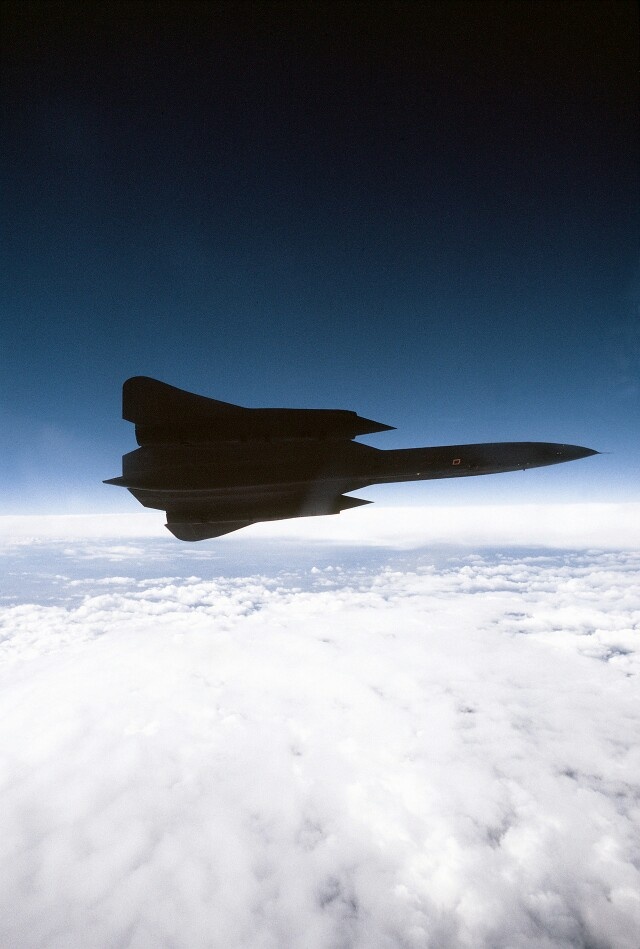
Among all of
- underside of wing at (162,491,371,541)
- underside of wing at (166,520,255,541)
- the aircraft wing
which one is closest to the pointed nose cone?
the aircraft wing

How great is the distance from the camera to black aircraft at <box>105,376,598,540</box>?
935 cm

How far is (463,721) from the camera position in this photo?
8269cm

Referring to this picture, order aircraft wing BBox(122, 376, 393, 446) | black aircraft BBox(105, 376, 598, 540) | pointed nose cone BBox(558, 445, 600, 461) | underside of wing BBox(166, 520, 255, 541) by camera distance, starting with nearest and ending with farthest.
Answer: aircraft wing BBox(122, 376, 393, 446) < black aircraft BBox(105, 376, 598, 540) < pointed nose cone BBox(558, 445, 600, 461) < underside of wing BBox(166, 520, 255, 541)

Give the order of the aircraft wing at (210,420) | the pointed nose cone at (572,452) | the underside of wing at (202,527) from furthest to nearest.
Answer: the underside of wing at (202,527) < the pointed nose cone at (572,452) < the aircraft wing at (210,420)

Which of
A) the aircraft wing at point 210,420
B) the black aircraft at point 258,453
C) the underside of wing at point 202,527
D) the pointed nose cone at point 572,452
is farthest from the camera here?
the underside of wing at point 202,527

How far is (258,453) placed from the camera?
9.50m

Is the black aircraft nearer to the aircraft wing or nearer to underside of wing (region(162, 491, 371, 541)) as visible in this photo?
the aircraft wing

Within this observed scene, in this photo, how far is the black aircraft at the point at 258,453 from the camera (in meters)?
9.35

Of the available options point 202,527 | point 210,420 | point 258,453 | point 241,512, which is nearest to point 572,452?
point 258,453

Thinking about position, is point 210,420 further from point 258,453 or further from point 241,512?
point 241,512

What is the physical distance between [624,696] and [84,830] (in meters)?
118

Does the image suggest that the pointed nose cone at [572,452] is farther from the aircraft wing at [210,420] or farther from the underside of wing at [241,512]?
the underside of wing at [241,512]

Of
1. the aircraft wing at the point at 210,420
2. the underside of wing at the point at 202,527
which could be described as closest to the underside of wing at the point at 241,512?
the underside of wing at the point at 202,527

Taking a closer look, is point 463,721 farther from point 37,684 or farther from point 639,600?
point 37,684
